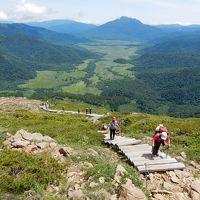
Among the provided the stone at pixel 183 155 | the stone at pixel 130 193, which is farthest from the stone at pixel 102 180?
the stone at pixel 183 155

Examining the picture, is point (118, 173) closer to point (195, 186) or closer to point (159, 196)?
point (159, 196)

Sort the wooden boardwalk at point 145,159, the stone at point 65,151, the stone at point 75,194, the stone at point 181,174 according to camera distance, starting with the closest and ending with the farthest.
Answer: the stone at point 75,194 < the stone at point 181,174 < the wooden boardwalk at point 145,159 < the stone at point 65,151

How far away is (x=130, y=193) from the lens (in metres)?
17.6

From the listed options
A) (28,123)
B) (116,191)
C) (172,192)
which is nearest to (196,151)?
(172,192)

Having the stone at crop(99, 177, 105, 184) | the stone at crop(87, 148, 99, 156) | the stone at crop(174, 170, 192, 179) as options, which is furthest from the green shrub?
the stone at crop(174, 170, 192, 179)

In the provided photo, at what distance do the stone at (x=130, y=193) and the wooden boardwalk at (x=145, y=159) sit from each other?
11.2ft

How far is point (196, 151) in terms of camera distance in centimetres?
2720

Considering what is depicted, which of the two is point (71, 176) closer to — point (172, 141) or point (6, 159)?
point (6, 159)

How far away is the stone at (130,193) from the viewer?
17.5 metres

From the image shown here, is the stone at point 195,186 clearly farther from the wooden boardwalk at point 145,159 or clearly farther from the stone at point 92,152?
the stone at point 92,152

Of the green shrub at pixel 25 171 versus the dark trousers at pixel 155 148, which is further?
the dark trousers at pixel 155 148

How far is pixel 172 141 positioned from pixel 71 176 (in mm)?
13610

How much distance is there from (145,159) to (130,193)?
586cm

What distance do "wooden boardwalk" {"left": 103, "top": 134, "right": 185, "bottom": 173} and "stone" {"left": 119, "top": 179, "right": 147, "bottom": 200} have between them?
11.2ft
